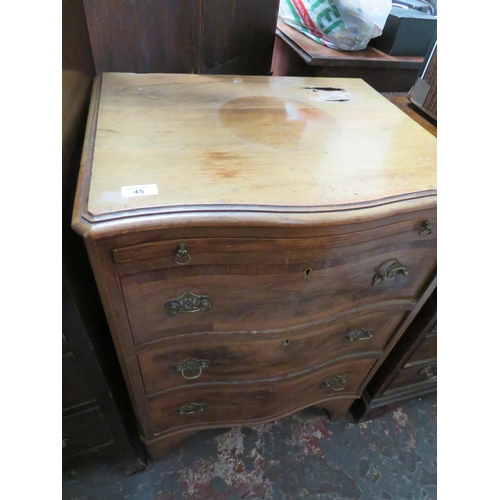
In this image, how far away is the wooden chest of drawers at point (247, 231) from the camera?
1.73ft

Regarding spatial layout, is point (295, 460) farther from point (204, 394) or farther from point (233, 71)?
point (233, 71)

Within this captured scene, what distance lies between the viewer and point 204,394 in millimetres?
895

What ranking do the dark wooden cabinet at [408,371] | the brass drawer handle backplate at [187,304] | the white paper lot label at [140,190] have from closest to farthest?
the white paper lot label at [140,190] < the brass drawer handle backplate at [187,304] < the dark wooden cabinet at [408,371]

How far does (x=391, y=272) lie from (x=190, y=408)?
0.61 m

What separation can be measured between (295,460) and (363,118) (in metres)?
1.03

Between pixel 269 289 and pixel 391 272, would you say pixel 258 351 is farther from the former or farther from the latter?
pixel 391 272

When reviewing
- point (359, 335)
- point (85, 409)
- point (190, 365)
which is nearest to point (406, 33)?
point (359, 335)

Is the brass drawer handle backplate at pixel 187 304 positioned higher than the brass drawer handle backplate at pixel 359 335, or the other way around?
the brass drawer handle backplate at pixel 187 304

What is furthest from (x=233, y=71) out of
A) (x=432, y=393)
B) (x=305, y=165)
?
(x=432, y=393)

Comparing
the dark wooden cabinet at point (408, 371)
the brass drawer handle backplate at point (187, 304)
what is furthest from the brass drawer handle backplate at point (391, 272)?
the brass drawer handle backplate at point (187, 304)

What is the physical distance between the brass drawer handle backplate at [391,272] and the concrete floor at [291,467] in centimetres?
73

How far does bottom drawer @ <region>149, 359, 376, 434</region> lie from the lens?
2.90ft

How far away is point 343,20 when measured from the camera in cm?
105

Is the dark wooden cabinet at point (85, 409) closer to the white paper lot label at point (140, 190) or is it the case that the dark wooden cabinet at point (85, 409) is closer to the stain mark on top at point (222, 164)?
the white paper lot label at point (140, 190)
